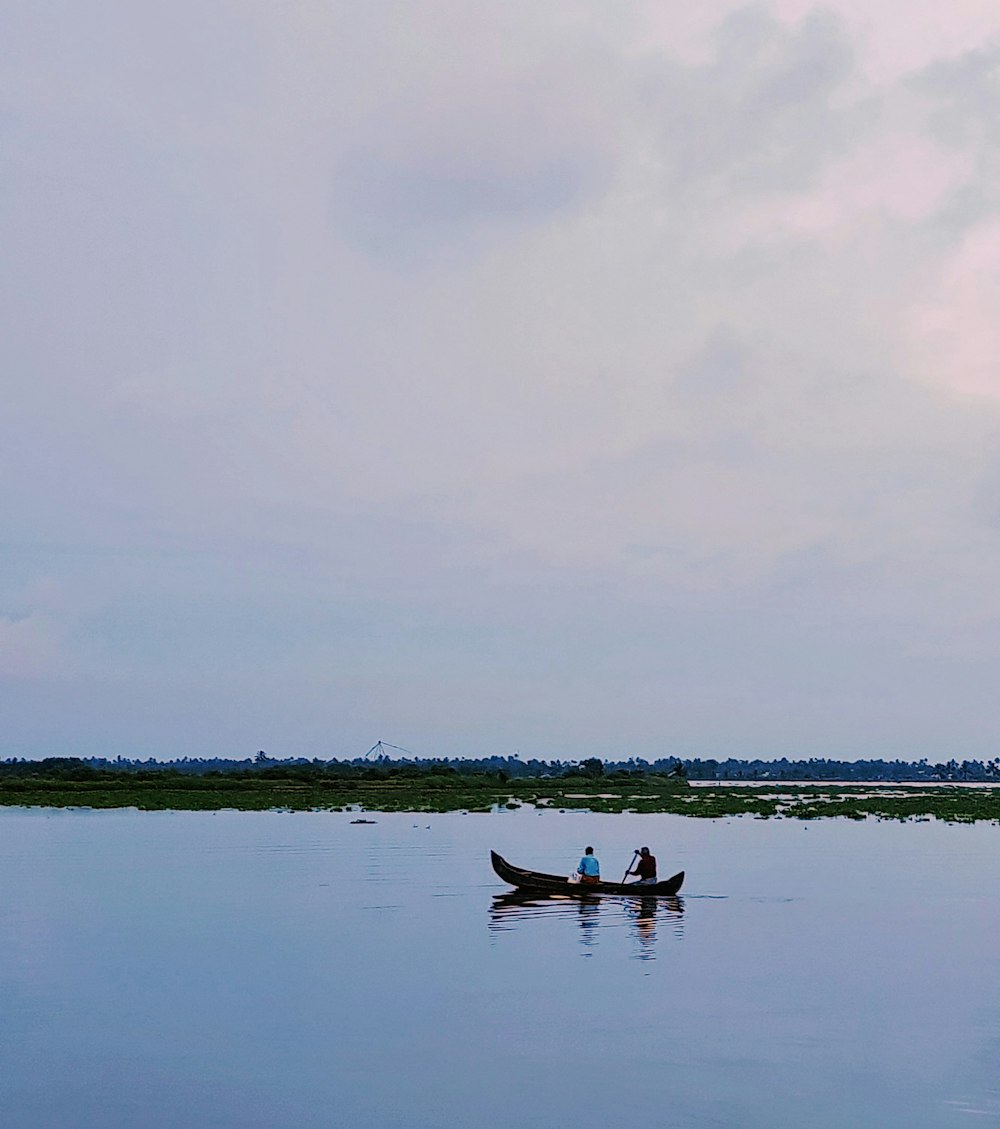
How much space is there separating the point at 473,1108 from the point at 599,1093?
1777 mm

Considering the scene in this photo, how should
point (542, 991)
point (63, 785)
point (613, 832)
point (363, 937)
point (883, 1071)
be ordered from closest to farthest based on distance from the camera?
1. point (883, 1071)
2. point (542, 991)
3. point (363, 937)
4. point (613, 832)
5. point (63, 785)

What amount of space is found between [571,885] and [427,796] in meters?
69.2

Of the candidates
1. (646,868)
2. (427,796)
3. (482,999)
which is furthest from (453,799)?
(482,999)

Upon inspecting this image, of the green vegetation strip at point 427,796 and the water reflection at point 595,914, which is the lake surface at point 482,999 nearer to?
the water reflection at point 595,914

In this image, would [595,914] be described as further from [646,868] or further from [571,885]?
[646,868]

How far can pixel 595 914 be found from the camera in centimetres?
3600

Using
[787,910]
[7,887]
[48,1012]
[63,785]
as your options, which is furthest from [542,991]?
[63,785]

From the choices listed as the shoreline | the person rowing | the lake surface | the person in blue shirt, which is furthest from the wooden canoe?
the shoreline

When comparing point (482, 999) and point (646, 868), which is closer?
point (482, 999)

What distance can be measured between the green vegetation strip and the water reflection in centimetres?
4644

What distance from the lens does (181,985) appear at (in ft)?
82.9

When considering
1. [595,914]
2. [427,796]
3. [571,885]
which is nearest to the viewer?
[595,914]

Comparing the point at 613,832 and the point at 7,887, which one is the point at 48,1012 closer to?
the point at 7,887

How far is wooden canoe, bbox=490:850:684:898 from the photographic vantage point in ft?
122
